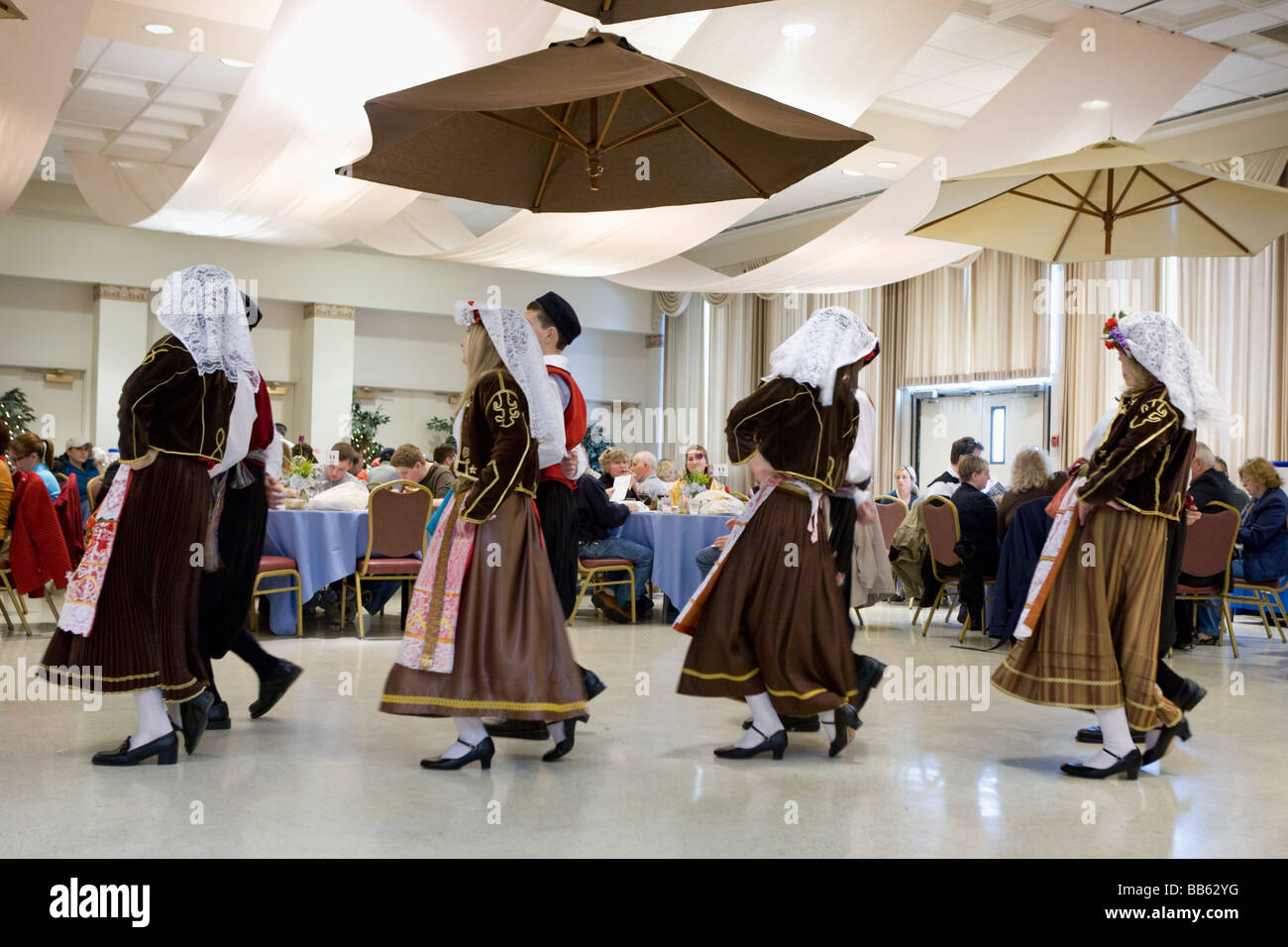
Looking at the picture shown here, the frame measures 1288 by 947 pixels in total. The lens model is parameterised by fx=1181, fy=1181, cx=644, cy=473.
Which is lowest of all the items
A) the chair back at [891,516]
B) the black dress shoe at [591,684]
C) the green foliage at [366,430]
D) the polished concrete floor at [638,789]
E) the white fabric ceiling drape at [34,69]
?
the polished concrete floor at [638,789]

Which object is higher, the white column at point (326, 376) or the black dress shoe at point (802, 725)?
the white column at point (326, 376)

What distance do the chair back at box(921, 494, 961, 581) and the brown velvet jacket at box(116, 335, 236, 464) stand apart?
4.66 meters

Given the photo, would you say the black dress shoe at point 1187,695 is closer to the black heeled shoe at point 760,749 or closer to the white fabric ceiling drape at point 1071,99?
the black heeled shoe at point 760,749

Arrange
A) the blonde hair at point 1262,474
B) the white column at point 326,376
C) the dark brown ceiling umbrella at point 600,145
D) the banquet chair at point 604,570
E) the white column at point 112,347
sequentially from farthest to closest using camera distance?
the white column at point 326,376 < the white column at point 112,347 < the banquet chair at point 604,570 < the blonde hair at point 1262,474 < the dark brown ceiling umbrella at point 600,145

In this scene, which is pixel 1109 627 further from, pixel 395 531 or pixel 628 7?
pixel 395 531

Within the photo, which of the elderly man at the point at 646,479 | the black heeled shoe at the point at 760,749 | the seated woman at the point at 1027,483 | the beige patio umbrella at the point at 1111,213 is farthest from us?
the elderly man at the point at 646,479

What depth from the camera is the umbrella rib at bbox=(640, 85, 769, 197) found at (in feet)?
13.3

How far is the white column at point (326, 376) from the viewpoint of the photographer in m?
14.9

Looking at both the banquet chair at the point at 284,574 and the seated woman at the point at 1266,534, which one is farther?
the seated woman at the point at 1266,534

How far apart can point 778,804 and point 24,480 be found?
4873mm

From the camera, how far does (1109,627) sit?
3.74 m

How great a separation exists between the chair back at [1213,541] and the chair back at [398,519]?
172 inches

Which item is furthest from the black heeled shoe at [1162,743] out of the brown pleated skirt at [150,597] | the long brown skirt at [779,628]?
the brown pleated skirt at [150,597]
